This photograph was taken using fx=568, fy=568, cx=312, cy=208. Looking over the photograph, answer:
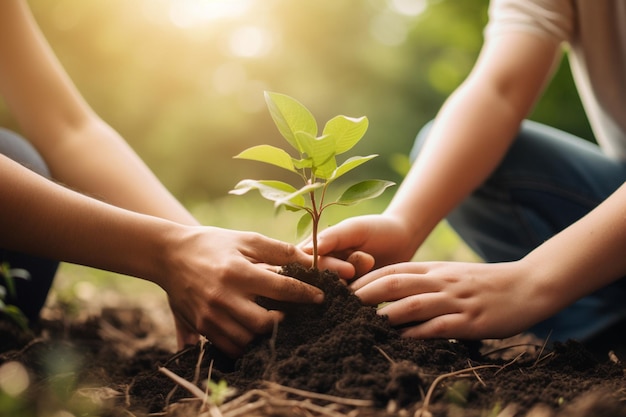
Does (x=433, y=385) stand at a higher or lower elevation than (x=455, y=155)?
lower

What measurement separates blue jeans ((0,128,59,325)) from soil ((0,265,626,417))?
0.51 m

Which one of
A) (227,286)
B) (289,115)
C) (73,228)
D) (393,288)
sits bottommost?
(393,288)

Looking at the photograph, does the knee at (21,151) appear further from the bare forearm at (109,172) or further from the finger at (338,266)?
the finger at (338,266)

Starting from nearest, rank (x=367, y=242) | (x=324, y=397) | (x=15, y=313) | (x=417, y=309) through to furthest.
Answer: (x=324, y=397), (x=417, y=309), (x=367, y=242), (x=15, y=313)

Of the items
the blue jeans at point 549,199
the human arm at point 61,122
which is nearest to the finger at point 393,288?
the human arm at point 61,122

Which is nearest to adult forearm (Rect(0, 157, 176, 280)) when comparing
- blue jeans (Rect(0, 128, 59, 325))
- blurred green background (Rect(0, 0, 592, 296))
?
blue jeans (Rect(0, 128, 59, 325))

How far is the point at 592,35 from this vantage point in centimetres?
212

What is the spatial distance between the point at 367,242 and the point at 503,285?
14.9 inches

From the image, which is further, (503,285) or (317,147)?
(503,285)

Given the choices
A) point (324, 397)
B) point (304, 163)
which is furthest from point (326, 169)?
point (324, 397)

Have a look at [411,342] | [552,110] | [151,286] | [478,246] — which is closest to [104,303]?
[151,286]

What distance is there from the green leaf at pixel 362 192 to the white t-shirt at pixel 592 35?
114 centimetres

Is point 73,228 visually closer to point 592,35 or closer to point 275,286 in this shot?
point 275,286

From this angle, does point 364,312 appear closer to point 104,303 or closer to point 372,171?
point 104,303
